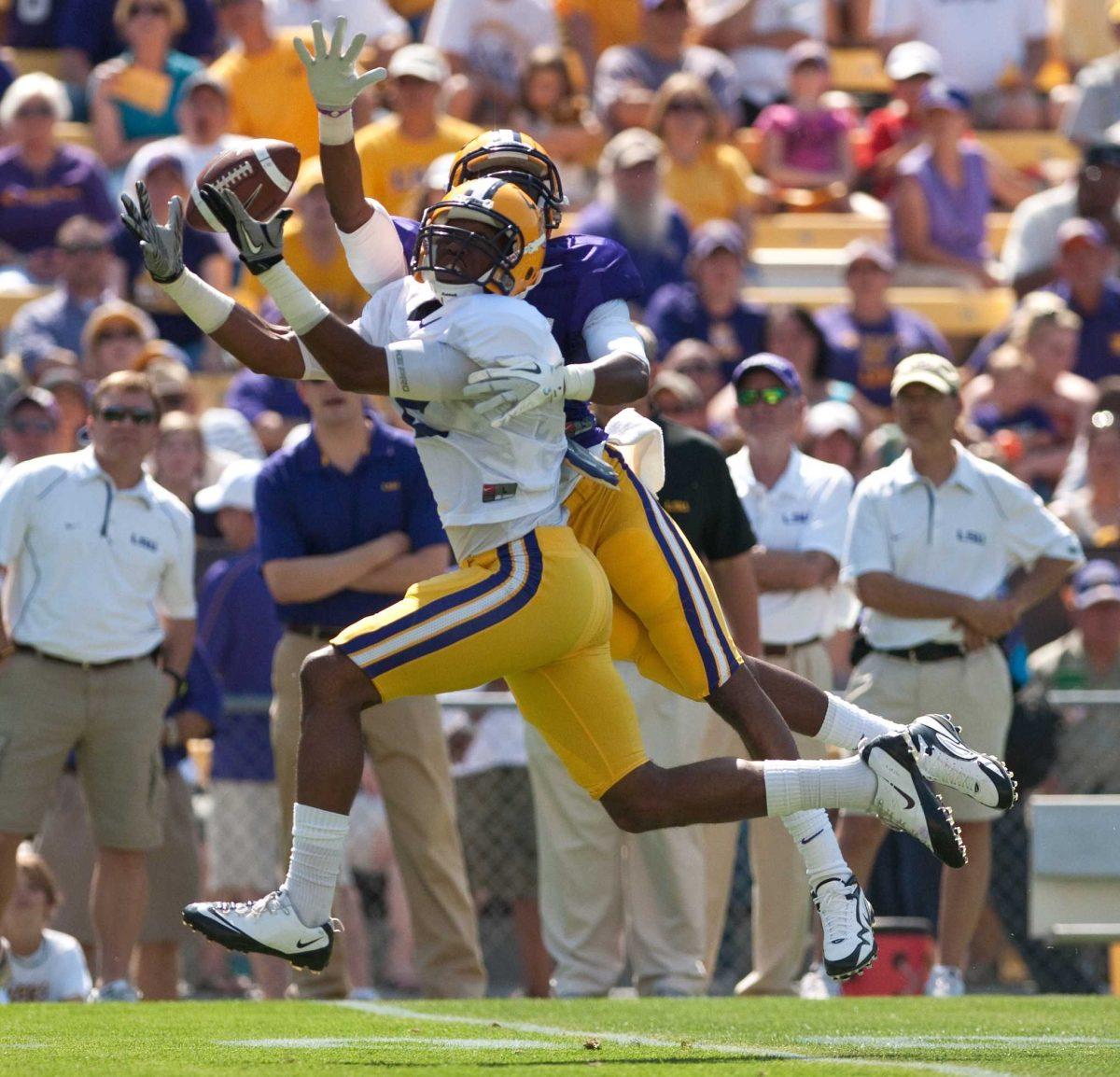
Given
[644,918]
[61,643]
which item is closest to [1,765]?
[61,643]

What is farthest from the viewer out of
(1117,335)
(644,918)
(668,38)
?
(668,38)

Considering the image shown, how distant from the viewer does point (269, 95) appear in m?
12.1

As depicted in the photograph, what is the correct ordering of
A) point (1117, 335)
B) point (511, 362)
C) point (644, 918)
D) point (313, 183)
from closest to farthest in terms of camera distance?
point (511, 362) → point (644, 918) → point (313, 183) → point (1117, 335)

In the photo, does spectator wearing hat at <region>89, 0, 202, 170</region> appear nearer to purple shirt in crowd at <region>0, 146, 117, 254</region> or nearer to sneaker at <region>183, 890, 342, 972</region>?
purple shirt in crowd at <region>0, 146, 117, 254</region>

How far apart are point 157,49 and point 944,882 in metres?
6.73

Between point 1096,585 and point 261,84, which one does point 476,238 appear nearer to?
point 1096,585

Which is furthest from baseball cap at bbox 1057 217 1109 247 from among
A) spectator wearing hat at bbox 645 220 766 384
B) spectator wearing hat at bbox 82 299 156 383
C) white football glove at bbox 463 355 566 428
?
white football glove at bbox 463 355 566 428

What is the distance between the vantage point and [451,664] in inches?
196

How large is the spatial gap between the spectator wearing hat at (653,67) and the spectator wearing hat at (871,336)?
6.09 ft

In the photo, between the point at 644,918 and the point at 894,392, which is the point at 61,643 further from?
the point at 894,392

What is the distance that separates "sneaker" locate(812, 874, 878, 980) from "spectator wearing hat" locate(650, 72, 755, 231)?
6.91 meters

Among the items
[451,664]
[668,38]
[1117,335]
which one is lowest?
[1117,335]

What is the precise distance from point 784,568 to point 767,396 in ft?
1.97

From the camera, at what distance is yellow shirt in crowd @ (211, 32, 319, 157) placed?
477 inches
